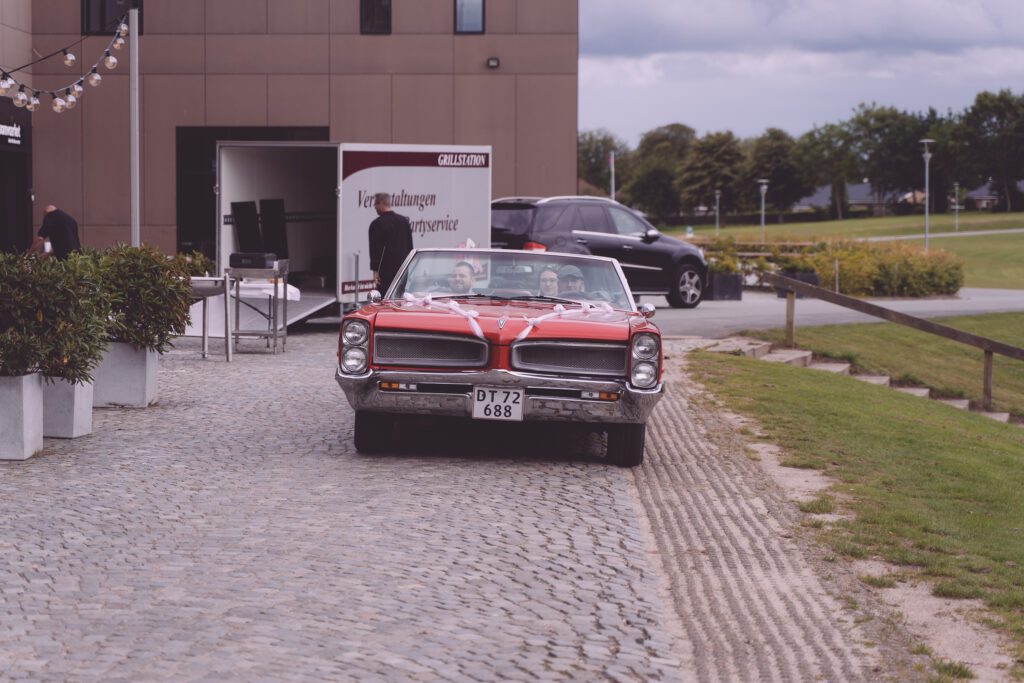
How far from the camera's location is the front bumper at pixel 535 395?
30.4ft

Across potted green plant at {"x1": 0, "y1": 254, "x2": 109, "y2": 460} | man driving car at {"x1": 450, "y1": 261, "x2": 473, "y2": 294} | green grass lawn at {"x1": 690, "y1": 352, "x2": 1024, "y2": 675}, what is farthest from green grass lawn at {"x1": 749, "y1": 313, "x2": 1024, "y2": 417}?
potted green plant at {"x1": 0, "y1": 254, "x2": 109, "y2": 460}

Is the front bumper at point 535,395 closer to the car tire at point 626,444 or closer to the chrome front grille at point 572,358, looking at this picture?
the chrome front grille at point 572,358

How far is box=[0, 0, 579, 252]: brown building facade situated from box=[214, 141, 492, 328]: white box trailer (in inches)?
335

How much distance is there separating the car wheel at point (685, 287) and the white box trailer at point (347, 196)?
5.94 m

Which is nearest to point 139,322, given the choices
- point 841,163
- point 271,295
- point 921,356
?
point 271,295

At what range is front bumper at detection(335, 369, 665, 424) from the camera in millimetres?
9258

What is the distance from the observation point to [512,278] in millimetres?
10727

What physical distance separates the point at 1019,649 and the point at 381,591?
2.56 m

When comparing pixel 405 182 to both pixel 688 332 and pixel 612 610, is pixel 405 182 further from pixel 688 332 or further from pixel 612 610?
pixel 612 610

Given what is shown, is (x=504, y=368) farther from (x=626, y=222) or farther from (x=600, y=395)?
(x=626, y=222)

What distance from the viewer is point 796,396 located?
555 inches

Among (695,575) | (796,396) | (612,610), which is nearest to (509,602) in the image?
(612,610)

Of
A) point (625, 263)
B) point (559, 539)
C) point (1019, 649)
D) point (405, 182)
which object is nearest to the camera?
point (1019, 649)

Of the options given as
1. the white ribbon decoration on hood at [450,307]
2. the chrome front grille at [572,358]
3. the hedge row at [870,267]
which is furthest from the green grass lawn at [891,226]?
the chrome front grille at [572,358]
